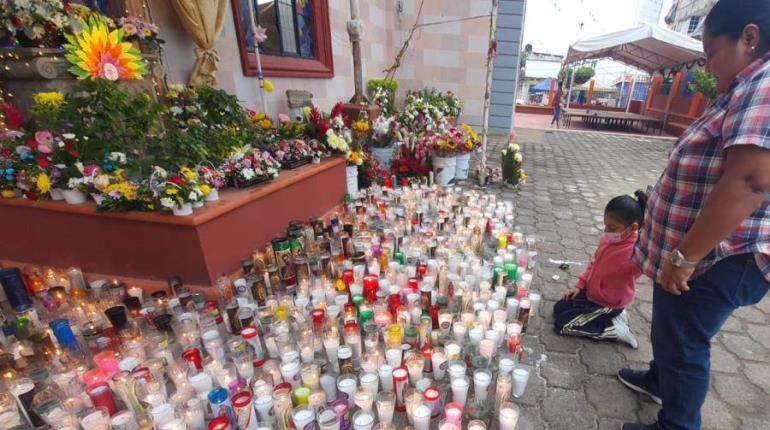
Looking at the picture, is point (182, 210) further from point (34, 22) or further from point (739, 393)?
point (739, 393)

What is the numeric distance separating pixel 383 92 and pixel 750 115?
296 inches

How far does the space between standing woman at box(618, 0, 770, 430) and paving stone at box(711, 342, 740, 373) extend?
0.98 m

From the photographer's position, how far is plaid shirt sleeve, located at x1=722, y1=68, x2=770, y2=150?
101 centimetres

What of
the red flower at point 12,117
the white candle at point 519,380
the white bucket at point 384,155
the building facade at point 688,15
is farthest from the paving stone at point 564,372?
the building facade at point 688,15

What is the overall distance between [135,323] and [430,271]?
2141 millimetres

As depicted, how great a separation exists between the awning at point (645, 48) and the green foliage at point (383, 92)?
7035mm

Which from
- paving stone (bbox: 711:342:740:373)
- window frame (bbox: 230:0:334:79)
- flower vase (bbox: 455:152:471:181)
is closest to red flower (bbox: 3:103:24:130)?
window frame (bbox: 230:0:334:79)

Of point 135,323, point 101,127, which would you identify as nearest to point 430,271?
point 135,323

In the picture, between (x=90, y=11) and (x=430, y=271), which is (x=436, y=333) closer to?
(x=430, y=271)

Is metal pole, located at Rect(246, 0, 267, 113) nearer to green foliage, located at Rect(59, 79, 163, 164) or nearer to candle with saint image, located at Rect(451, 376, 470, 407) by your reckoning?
green foliage, located at Rect(59, 79, 163, 164)

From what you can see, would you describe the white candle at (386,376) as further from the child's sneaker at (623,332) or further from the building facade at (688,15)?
the building facade at (688,15)

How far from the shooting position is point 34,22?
2752mm

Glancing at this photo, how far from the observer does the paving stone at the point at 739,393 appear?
1892mm

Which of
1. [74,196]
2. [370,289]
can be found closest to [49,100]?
[74,196]
